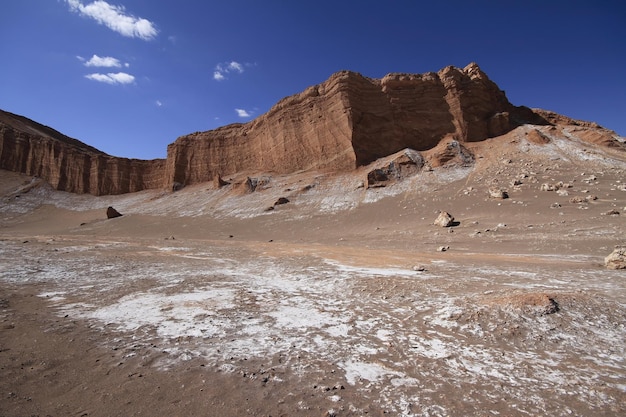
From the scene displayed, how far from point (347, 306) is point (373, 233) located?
16.4 m

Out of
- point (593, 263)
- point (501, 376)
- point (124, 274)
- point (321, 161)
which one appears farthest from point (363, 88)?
point (501, 376)

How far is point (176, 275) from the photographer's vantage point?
32.2 ft

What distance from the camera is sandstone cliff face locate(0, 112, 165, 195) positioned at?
191ft

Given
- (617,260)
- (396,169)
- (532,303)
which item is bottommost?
(532,303)

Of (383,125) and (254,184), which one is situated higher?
(383,125)

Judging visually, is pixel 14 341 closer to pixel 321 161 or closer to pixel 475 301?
pixel 475 301

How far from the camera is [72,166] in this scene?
5916cm

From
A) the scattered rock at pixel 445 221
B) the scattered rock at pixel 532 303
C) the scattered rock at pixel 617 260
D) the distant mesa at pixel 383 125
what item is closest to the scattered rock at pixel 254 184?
the distant mesa at pixel 383 125

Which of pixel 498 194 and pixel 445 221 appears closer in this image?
pixel 445 221

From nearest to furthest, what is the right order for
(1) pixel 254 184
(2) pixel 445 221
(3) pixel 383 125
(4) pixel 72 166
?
(2) pixel 445 221 → (3) pixel 383 125 → (1) pixel 254 184 → (4) pixel 72 166

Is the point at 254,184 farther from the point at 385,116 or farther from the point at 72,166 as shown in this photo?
the point at 72,166

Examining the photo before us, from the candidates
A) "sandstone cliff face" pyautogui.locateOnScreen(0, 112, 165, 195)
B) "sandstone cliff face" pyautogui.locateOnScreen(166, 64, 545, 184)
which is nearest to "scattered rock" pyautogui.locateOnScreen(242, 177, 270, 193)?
"sandstone cliff face" pyautogui.locateOnScreen(166, 64, 545, 184)

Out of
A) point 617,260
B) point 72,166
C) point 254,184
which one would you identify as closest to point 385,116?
point 254,184

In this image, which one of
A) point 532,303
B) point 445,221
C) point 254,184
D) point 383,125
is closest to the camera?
point 532,303
